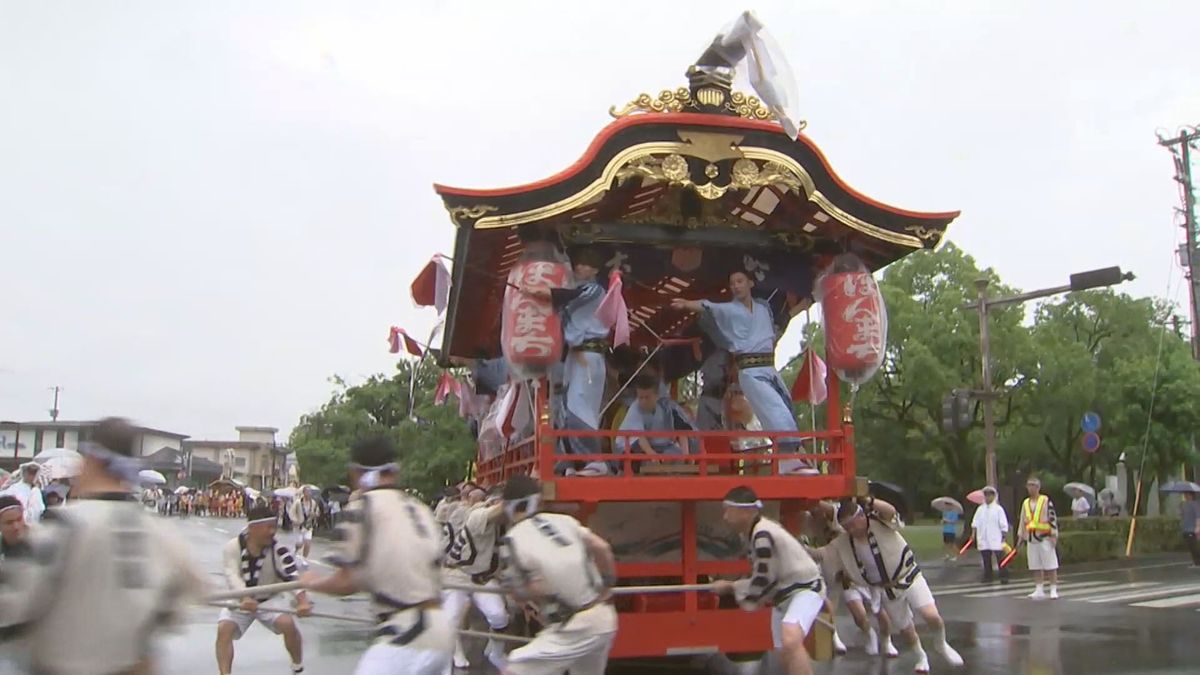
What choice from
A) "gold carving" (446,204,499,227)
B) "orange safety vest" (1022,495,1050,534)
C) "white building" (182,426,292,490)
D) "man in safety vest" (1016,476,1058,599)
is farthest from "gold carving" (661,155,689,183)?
"white building" (182,426,292,490)

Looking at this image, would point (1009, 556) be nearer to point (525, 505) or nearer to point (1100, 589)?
point (1100, 589)

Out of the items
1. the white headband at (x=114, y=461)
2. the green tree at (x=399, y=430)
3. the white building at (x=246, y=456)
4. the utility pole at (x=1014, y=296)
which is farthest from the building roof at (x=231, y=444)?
the white headband at (x=114, y=461)

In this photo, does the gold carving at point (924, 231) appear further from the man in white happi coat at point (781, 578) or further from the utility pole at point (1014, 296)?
the utility pole at point (1014, 296)

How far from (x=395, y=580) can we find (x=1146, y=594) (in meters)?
14.1

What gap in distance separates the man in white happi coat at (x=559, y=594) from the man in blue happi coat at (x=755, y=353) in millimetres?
3486

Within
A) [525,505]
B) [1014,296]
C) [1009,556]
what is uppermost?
[1014,296]

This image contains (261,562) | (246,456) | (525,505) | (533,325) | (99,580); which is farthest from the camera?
(246,456)

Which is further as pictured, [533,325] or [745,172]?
[745,172]

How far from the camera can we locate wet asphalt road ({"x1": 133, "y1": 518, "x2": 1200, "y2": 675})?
377 inches

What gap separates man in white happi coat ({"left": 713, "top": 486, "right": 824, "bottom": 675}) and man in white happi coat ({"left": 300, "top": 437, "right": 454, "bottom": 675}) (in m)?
2.28

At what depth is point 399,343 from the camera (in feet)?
43.2

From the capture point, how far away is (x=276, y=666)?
10.3 m

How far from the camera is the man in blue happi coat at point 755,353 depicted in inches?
356

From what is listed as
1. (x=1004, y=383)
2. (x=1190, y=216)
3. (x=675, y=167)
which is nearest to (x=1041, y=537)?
(x=675, y=167)
